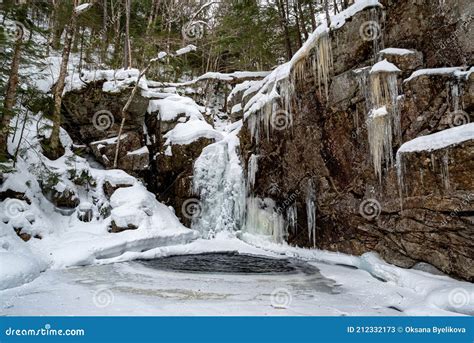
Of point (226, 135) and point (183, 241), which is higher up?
point (226, 135)

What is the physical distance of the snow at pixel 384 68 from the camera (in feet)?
24.6

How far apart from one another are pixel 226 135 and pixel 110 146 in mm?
5170

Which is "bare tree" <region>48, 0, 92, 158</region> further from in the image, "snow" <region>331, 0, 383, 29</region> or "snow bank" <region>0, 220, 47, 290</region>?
"snow" <region>331, 0, 383, 29</region>

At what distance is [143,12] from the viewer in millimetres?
24578

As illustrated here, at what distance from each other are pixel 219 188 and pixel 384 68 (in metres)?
7.94

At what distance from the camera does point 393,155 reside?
7.39m

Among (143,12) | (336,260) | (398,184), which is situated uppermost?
(143,12)

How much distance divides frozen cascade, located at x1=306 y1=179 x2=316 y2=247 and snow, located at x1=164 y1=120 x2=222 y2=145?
583cm

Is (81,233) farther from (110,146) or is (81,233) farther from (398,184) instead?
(398,184)

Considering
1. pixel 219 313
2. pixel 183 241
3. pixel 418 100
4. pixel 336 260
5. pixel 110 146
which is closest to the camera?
pixel 219 313

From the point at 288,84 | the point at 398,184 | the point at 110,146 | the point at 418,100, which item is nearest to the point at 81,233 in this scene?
the point at 110,146

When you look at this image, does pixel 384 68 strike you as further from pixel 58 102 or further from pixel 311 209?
pixel 58 102

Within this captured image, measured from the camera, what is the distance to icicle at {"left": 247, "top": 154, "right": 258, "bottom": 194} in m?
12.3

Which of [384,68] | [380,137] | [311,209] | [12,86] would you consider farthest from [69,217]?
[384,68]
